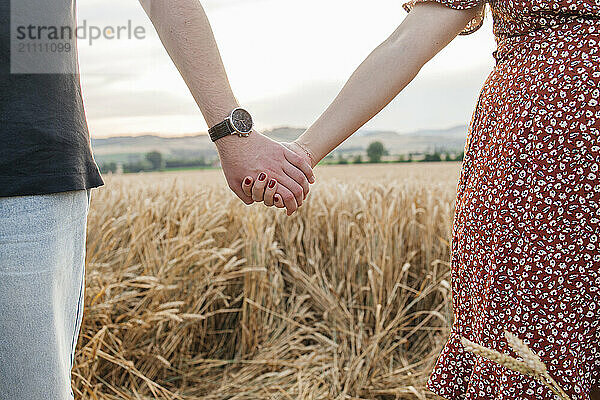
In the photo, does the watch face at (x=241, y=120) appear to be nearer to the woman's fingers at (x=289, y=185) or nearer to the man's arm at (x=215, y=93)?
the man's arm at (x=215, y=93)

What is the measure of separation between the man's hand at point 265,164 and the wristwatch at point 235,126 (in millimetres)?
18

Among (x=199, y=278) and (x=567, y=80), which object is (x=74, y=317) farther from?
(x=199, y=278)

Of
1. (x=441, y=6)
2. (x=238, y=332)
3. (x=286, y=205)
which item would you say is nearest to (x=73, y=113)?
(x=286, y=205)

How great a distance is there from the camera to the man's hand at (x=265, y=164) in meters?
1.29

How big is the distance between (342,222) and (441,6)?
160 cm

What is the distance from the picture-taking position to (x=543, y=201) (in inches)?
38.4

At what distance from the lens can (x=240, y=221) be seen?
2664 millimetres

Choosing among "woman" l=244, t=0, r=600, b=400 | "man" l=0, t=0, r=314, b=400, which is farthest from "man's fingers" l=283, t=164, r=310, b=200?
"man" l=0, t=0, r=314, b=400

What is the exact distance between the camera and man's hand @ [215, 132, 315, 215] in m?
1.29

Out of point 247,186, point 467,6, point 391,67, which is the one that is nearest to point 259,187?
point 247,186

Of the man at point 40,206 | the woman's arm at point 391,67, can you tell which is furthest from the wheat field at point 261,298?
the man at point 40,206

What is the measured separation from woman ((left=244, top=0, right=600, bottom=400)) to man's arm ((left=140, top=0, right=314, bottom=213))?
40cm

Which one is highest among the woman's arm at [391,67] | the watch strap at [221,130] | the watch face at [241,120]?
the woman's arm at [391,67]

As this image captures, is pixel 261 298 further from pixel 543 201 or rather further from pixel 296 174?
pixel 543 201
